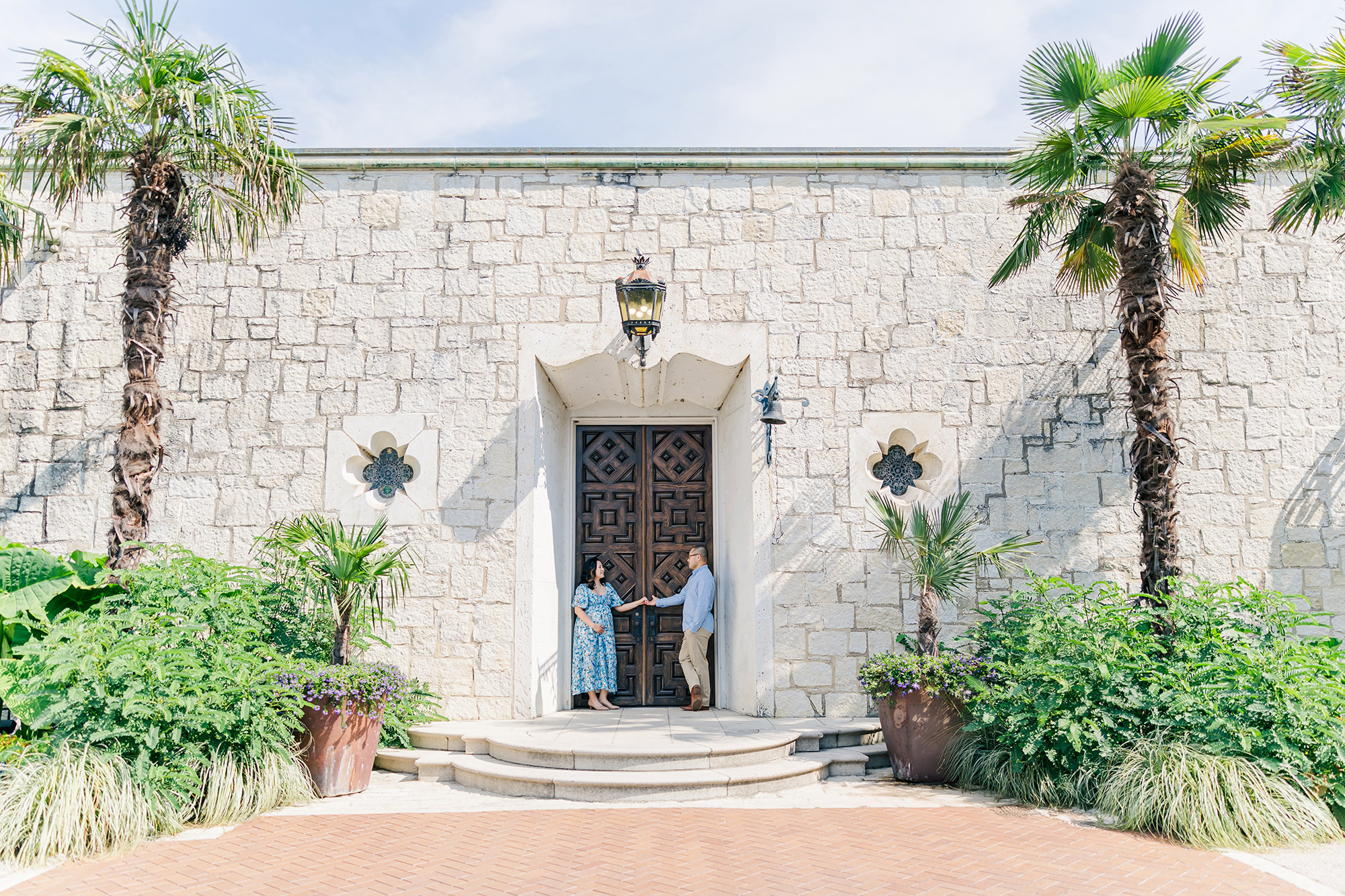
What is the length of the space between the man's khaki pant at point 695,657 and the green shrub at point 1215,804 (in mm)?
3750

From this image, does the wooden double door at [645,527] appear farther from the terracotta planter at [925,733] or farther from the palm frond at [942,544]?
the terracotta planter at [925,733]

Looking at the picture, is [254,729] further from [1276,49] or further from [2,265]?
[1276,49]

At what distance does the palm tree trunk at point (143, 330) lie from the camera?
241 inches

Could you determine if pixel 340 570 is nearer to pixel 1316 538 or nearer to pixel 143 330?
pixel 143 330

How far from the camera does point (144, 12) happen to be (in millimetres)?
6168

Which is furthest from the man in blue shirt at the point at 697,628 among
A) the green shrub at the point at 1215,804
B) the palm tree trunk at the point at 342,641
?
the green shrub at the point at 1215,804

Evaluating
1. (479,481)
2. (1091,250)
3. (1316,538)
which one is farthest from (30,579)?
(1316,538)

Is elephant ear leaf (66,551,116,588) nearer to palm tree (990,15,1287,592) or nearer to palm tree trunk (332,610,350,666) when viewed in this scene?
palm tree trunk (332,610,350,666)

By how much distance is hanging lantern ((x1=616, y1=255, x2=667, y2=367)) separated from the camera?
7426 mm

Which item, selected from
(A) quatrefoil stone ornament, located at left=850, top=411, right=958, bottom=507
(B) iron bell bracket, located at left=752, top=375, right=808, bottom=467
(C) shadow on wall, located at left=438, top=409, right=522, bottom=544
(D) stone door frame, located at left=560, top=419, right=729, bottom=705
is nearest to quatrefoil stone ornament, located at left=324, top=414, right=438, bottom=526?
(C) shadow on wall, located at left=438, top=409, right=522, bottom=544

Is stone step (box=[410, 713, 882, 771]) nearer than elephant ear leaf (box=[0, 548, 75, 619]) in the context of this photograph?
Yes

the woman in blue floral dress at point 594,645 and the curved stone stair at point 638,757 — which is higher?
the woman in blue floral dress at point 594,645

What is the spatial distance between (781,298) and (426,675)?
4593mm

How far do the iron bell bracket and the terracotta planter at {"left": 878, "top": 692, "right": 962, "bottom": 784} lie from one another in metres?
2.48
